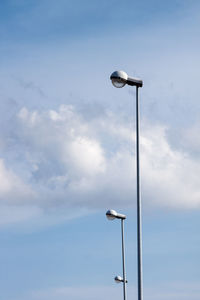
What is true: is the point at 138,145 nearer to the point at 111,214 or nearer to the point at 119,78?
the point at 119,78

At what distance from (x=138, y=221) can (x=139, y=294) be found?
7.16 ft

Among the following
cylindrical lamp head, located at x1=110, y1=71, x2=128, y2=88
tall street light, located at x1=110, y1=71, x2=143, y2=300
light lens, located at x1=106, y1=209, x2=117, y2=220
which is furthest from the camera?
light lens, located at x1=106, y1=209, x2=117, y2=220

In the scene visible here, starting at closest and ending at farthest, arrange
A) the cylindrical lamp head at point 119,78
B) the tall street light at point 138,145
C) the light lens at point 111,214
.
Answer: the tall street light at point 138,145
the cylindrical lamp head at point 119,78
the light lens at point 111,214

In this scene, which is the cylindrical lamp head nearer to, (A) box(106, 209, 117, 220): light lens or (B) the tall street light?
(B) the tall street light

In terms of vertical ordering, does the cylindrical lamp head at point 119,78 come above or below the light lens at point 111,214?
below

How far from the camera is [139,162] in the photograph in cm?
1986

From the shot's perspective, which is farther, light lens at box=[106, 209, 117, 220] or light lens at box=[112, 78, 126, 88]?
light lens at box=[106, 209, 117, 220]

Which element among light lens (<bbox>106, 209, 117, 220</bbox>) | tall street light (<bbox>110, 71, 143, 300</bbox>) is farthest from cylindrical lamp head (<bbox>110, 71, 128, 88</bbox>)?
light lens (<bbox>106, 209, 117, 220</bbox>)

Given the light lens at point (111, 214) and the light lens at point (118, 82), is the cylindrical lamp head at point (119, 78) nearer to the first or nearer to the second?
the light lens at point (118, 82)

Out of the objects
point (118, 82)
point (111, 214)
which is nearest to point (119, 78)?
point (118, 82)

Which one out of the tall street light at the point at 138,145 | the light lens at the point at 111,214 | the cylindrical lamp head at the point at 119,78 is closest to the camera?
the tall street light at the point at 138,145

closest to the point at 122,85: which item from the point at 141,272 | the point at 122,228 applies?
the point at 141,272

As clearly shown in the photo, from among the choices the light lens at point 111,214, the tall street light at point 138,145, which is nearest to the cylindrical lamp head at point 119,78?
the tall street light at point 138,145

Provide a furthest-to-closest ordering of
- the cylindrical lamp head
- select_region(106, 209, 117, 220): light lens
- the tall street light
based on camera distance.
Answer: select_region(106, 209, 117, 220): light lens < the cylindrical lamp head < the tall street light
